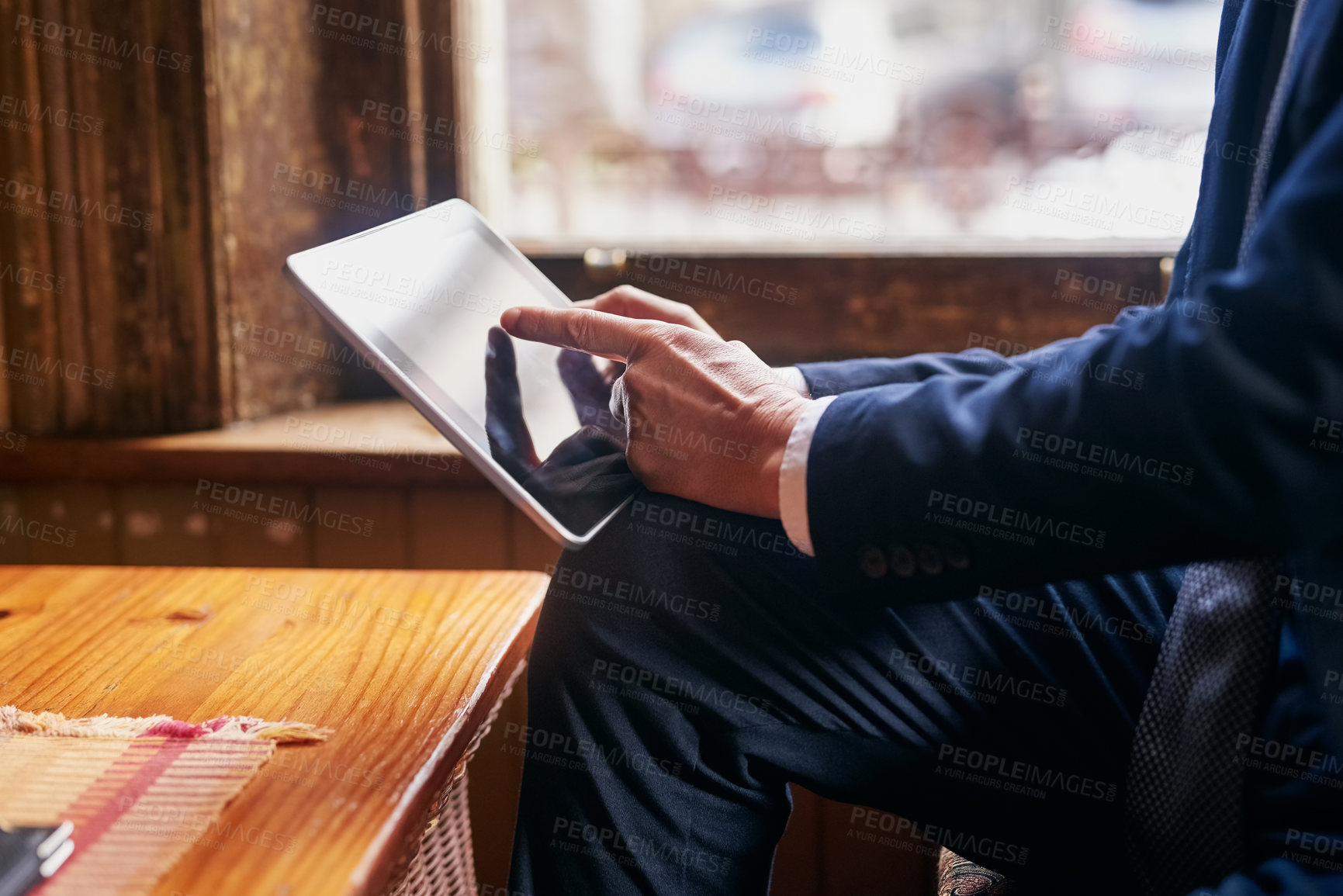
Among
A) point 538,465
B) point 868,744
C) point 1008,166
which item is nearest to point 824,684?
point 868,744

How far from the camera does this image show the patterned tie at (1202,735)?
60 centimetres

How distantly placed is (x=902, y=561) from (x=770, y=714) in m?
0.16

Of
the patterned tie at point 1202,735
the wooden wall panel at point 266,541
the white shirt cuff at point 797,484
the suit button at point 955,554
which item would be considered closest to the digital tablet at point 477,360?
the white shirt cuff at point 797,484

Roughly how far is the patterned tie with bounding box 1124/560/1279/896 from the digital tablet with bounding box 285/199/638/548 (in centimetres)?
39

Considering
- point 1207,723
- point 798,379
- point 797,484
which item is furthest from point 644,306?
point 1207,723

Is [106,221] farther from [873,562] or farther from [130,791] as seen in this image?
[873,562]

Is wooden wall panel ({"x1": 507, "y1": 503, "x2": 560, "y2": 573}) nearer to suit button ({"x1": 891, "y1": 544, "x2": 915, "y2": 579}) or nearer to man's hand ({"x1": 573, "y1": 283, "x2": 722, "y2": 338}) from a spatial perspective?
man's hand ({"x1": 573, "y1": 283, "x2": 722, "y2": 338})

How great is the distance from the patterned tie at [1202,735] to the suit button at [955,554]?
0.55 feet

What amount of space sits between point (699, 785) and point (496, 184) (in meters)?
1.25

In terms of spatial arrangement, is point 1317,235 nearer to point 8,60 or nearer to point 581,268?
point 581,268

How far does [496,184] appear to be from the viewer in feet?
5.43

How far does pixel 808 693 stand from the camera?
68cm

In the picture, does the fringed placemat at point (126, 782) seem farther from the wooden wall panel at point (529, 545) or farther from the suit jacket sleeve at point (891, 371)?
the wooden wall panel at point (529, 545)

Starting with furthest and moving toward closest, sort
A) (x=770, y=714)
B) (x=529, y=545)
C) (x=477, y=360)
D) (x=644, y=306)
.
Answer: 1. (x=529, y=545)
2. (x=644, y=306)
3. (x=477, y=360)
4. (x=770, y=714)
